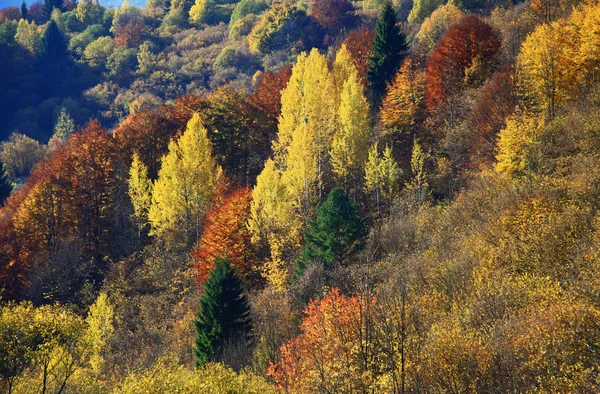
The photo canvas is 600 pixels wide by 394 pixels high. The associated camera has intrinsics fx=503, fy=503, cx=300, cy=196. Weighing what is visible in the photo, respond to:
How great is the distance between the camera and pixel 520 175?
115 feet

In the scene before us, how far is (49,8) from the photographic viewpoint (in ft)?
530

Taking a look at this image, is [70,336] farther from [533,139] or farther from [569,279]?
[533,139]

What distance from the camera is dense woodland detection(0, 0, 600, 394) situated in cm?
2012

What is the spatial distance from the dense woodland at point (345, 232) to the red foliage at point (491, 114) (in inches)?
7.9

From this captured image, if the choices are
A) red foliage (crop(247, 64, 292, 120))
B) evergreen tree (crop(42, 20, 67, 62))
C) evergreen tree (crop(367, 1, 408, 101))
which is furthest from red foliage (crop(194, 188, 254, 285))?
evergreen tree (crop(42, 20, 67, 62))

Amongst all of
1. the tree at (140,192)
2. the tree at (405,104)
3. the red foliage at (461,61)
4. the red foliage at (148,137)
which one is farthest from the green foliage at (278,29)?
the tree at (140,192)

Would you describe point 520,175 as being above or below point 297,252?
above

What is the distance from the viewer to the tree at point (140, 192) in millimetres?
51881

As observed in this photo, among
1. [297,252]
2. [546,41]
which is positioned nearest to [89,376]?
[297,252]

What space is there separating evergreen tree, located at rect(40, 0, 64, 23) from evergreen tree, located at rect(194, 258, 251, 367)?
159 metres

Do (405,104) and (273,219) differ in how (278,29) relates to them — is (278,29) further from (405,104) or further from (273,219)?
(273,219)

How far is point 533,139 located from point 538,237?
12654 mm

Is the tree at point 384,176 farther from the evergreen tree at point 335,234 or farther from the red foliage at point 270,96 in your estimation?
the red foliage at point 270,96

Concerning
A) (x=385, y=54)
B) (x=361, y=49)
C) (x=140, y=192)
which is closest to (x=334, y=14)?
(x=361, y=49)
